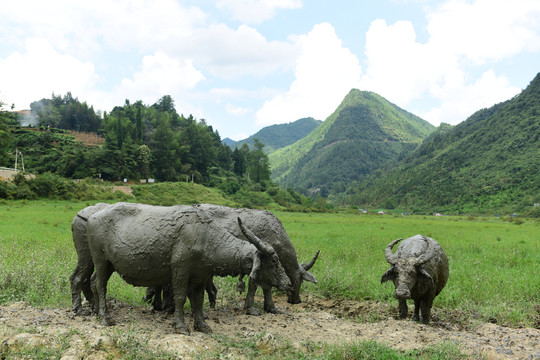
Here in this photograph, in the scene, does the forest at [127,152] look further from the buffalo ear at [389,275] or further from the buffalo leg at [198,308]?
the buffalo ear at [389,275]

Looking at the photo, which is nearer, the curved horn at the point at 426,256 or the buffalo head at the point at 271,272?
the buffalo head at the point at 271,272

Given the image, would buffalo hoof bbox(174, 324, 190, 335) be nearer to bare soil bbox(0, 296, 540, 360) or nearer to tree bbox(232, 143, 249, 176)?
bare soil bbox(0, 296, 540, 360)

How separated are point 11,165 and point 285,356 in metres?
69.1

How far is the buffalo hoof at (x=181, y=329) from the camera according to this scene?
5.71 metres

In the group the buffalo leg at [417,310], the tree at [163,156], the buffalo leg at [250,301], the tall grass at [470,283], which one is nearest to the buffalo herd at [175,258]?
the buffalo leg at [417,310]

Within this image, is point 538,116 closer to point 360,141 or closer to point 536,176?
point 536,176

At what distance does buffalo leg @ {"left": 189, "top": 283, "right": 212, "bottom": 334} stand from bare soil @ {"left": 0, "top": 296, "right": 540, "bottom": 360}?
8.8 inches

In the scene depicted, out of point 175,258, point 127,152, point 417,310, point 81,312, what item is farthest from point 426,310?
point 127,152

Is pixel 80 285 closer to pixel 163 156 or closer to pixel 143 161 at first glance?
pixel 143 161

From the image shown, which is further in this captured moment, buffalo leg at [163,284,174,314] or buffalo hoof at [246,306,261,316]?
buffalo hoof at [246,306,261,316]

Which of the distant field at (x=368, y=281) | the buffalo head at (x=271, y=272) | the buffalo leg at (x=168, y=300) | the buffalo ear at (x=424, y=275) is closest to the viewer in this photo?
the buffalo head at (x=271, y=272)

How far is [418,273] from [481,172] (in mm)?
88242

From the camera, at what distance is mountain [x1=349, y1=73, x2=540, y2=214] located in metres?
66.7

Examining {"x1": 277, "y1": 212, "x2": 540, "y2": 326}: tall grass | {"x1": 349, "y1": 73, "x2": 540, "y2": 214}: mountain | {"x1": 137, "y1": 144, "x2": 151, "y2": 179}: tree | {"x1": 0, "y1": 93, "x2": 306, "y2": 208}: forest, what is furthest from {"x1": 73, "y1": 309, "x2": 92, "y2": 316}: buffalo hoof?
{"x1": 349, "y1": 73, "x2": 540, "y2": 214}: mountain
